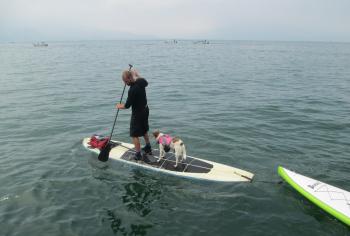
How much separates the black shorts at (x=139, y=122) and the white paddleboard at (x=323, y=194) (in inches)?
202

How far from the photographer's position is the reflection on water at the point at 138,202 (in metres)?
8.54

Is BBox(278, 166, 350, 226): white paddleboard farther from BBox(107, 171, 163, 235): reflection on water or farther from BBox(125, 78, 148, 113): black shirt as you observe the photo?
BBox(125, 78, 148, 113): black shirt

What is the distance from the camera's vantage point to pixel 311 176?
11.1m

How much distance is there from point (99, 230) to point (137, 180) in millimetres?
2911

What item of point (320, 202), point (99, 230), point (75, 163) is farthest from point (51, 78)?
point (320, 202)

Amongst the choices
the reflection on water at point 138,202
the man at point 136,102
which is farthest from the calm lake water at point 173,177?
the man at point 136,102

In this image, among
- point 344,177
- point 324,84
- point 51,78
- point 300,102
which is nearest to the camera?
point 344,177

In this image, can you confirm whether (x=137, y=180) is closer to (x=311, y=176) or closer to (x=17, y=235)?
(x=17, y=235)

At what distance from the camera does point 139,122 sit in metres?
10.9

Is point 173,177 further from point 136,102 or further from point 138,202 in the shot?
point 136,102

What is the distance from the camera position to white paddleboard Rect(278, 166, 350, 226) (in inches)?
344

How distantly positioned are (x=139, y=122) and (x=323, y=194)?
637cm

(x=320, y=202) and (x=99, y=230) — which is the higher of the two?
(x=320, y=202)

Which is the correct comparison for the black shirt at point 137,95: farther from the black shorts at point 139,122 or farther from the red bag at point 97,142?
the red bag at point 97,142
